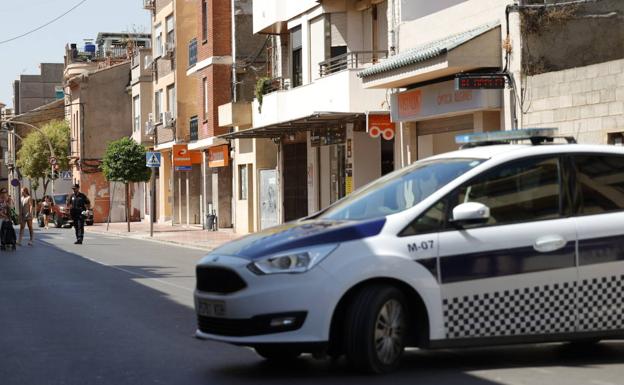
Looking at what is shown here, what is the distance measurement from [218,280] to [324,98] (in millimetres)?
22349

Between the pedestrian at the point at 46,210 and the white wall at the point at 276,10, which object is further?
the pedestrian at the point at 46,210

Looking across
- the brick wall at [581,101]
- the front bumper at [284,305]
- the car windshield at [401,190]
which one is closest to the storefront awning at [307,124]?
the brick wall at [581,101]

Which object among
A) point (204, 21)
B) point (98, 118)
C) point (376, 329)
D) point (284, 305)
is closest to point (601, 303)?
point (376, 329)

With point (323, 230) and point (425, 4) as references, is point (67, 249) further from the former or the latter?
point (323, 230)

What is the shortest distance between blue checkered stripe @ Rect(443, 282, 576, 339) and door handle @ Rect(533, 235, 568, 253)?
28cm

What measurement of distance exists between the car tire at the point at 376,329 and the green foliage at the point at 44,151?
75659 mm

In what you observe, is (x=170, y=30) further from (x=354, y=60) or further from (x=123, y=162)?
(x=354, y=60)

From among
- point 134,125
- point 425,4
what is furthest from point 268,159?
point 134,125

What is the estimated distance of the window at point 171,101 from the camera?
5472 cm

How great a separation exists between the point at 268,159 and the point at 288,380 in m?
31.8

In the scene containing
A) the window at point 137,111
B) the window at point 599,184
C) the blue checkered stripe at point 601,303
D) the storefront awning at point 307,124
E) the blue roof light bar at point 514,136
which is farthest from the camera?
the window at point 137,111

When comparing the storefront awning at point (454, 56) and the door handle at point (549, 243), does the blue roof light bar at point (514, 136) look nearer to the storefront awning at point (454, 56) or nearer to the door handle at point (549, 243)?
the door handle at point (549, 243)

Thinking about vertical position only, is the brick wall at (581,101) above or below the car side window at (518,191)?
above

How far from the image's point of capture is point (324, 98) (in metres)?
30.5
